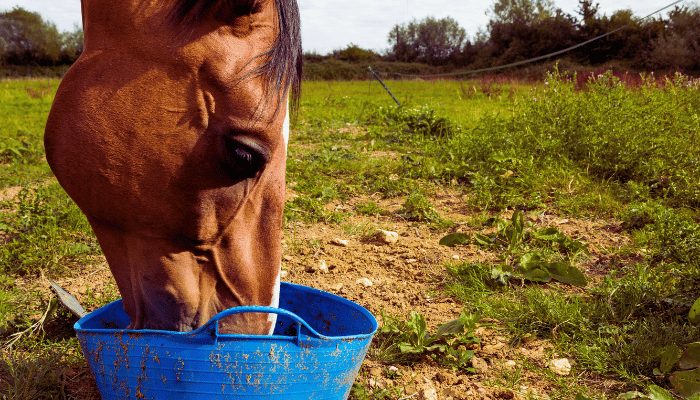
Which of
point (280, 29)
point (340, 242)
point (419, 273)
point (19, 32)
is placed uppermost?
point (19, 32)

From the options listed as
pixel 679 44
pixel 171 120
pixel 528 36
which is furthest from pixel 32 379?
pixel 528 36

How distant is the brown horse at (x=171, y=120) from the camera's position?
2.99ft

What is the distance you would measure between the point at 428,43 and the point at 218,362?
45.8m

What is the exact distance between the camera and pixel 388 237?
304 centimetres

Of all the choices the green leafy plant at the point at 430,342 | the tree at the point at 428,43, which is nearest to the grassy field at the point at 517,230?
the green leafy plant at the point at 430,342

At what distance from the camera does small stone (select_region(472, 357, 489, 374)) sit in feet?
5.73

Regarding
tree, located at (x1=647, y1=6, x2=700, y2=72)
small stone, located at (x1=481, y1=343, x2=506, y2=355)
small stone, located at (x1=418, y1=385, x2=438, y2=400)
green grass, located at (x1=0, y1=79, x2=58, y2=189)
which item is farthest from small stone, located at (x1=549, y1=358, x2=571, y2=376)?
tree, located at (x1=647, y1=6, x2=700, y2=72)

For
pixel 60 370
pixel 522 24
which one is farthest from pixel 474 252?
pixel 522 24

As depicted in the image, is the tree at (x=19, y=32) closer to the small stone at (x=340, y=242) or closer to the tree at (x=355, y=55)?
the small stone at (x=340, y=242)

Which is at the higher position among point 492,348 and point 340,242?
point 340,242

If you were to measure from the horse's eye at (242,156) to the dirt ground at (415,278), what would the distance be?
3.23 feet

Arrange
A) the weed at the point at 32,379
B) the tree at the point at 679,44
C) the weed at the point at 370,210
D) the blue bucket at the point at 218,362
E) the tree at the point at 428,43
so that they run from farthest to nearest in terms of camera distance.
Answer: the tree at the point at 428,43, the tree at the point at 679,44, the weed at the point at 370,210, the weed at the point at 32,379, the blue bucket at the point at 218,362

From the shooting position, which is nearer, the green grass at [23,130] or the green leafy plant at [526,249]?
the green leafy plant at [526,249]

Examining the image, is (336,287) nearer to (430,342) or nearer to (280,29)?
(430,342)
